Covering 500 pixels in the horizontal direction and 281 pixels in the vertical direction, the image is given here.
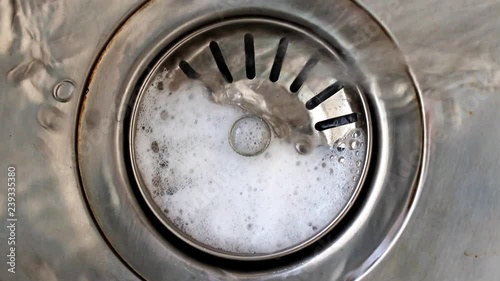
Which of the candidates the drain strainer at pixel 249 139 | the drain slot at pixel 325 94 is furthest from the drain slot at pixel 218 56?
the drain slot at pixel 325 94

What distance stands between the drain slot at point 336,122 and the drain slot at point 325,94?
0.03 metres

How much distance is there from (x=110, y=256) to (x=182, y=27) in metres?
0.31

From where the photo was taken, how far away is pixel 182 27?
2.59 ft

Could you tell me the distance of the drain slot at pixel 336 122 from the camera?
773 mm

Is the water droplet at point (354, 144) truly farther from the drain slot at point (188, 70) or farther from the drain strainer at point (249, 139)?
the drain slot at point (188, 70)

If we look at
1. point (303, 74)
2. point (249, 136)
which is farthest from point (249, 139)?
point (303, 74)

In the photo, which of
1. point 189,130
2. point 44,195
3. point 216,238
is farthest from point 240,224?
point 44,195

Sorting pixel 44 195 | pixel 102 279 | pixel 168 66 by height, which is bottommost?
pixel 102 279

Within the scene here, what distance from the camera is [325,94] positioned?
0.78 m

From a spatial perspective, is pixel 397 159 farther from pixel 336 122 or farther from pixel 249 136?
pixel 249 136

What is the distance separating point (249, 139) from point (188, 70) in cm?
12

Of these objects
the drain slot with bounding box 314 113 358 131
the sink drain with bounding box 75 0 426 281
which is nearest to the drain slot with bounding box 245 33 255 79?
the sink drain with bounding box 75 0 426 281

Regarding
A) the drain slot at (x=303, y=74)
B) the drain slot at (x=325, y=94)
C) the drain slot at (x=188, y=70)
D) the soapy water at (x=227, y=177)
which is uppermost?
the drain slot at (x=188, y=70)

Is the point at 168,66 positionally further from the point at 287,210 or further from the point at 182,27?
the point at 287,210
